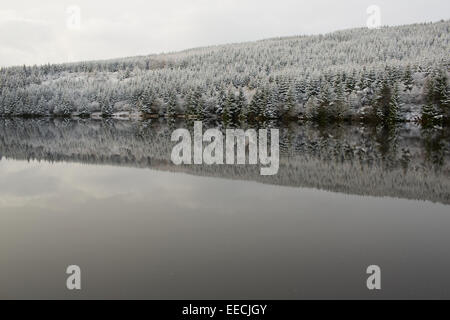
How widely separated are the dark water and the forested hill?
6070 centimetres

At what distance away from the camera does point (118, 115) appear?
135000mm

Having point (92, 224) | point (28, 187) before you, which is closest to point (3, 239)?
point (92, 224)

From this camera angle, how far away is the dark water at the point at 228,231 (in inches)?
440

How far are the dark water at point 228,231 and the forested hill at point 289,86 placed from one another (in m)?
60.7

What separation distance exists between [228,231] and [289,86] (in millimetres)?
86857

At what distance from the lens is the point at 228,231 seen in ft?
51.5

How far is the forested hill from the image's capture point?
3450 inches

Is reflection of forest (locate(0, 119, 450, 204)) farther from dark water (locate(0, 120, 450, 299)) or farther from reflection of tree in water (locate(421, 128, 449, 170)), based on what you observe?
dark water (locate(0, 120, 450, 299))

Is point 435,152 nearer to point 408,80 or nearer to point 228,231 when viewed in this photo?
point 228,231

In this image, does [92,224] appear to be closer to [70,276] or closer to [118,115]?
[70,276]

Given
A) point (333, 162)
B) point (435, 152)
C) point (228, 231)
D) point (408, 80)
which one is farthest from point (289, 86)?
point (228, 231)

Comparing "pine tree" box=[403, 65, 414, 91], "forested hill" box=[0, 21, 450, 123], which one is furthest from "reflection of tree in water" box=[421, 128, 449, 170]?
"pine tree" box=[403, 65, 414, 91]

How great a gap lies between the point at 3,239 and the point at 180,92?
116251 millimetres

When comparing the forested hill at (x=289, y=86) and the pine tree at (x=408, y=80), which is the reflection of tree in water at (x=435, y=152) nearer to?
the forested hill at (x=289, y=86)
